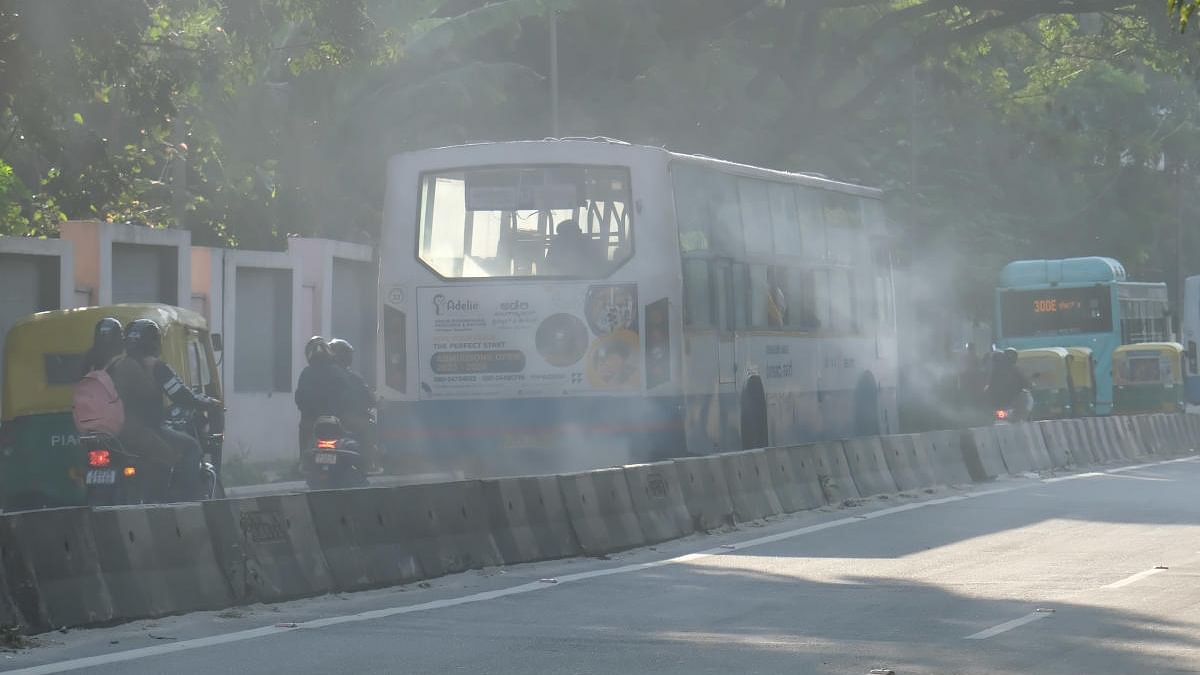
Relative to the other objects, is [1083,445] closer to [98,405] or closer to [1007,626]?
[98,405]

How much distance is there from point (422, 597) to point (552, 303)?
8590 millimetres

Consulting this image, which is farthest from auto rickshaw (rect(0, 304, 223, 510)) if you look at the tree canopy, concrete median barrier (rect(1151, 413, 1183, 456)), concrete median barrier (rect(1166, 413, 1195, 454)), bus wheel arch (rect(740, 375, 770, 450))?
concrete median barrier (rect(1166, 413, 1195, 454))

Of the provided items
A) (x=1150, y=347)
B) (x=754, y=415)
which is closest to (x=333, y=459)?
(x=754, y=415)

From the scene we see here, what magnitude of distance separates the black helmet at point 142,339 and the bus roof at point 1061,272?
31608 millimetres

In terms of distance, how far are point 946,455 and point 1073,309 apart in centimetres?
2120

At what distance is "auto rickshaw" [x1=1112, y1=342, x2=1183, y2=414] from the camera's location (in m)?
40.1

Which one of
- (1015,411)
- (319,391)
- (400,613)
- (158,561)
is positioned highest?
(1015,411)

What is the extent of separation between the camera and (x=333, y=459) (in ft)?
54.4

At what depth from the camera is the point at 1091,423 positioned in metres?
28.4

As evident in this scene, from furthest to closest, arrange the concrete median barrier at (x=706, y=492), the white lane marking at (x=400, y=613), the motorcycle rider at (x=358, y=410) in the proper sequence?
the motorcycle rider at (x=358, y=410)
the concrete median barrier at (x=706, y=492)
the white lane marking at (x=400, y=613)

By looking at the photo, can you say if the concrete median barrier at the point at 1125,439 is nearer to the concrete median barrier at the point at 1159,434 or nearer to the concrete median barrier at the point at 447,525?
the concrete median barrier at the point at 1159,434

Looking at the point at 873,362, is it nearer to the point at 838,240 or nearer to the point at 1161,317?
Answer: the point at 838,240

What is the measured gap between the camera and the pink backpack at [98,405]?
44.9 feet

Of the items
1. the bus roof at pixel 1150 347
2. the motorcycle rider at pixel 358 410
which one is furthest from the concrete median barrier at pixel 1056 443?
the bus roof at pixel 1150 347
